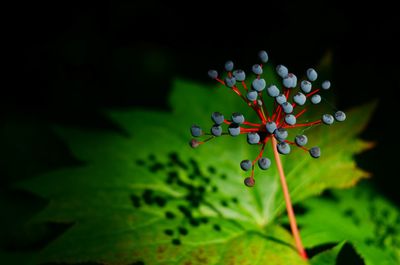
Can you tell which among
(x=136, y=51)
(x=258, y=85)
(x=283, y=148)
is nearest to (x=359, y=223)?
(x=283, y=148)

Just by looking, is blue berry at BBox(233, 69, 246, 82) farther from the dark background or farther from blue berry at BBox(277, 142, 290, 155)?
the dark background

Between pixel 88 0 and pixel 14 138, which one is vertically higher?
pixel 88 0

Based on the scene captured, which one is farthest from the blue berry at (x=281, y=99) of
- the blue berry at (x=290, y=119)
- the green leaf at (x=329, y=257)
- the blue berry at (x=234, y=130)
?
the green leaf at (x=329, y=257)

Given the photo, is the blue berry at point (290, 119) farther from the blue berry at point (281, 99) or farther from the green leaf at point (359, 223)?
the green leaf at point (359, 223)

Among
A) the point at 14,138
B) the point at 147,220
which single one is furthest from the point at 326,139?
the point at 14,138

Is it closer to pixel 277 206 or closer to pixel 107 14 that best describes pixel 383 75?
pixel 277 206

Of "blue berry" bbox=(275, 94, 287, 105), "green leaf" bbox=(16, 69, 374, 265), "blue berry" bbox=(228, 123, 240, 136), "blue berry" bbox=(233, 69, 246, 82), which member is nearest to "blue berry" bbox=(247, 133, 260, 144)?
"blue berry" bbox=(228, 123, 240, 136)
